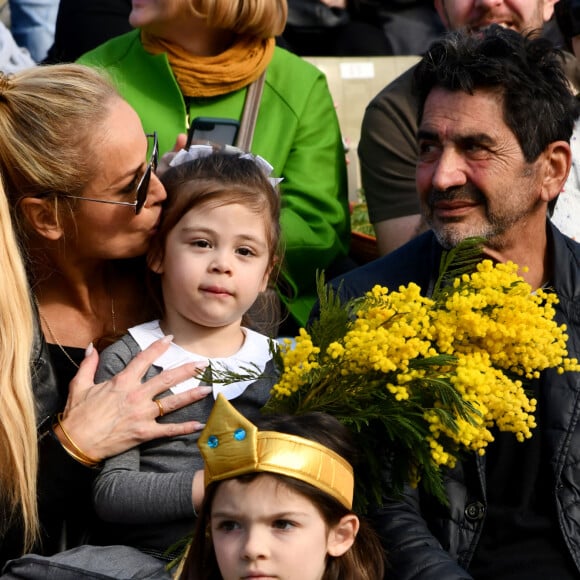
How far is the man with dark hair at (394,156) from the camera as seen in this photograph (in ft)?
15.2

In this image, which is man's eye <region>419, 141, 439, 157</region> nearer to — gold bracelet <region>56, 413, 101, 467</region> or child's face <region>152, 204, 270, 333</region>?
child's face <region>152, 204, 270, 333</region>

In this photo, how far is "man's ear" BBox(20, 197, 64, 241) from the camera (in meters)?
3.46

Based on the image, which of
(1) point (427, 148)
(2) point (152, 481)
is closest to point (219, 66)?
(1) point (427, 148)

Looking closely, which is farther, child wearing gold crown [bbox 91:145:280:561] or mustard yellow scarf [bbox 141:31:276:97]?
mustard yellow scarf [bbox 141:31:276:97]

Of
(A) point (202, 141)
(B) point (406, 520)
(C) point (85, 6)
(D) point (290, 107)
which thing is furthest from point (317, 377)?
(C) point (85, 6)

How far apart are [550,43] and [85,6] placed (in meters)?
2.63

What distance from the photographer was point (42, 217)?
3.50 m

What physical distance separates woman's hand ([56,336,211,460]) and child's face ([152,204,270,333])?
0.48 feet

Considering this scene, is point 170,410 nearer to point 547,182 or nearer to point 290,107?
point 547,182

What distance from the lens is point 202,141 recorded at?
4.12 metres

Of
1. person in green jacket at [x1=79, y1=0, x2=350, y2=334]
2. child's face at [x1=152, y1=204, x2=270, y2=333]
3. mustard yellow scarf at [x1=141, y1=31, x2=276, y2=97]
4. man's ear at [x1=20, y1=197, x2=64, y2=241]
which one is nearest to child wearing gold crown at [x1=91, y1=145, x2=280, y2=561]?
child's face at [x1=152, y1=204, x2=270, y2=333]

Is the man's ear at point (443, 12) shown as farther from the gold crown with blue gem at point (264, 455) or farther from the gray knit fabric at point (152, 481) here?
the gold crown with blue gem at point (264, 455)

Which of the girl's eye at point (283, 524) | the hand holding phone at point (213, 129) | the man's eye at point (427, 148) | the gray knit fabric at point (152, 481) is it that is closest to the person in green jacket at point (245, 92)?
the hand holding phone at point (213, 129)

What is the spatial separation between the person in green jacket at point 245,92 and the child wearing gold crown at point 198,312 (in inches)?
33.9
